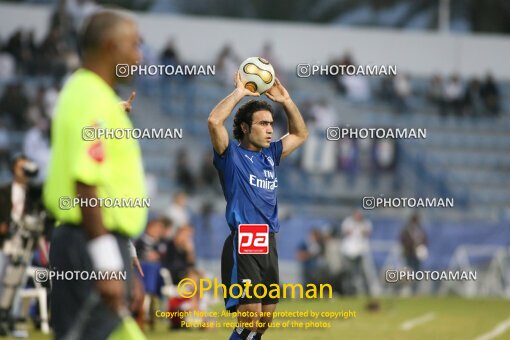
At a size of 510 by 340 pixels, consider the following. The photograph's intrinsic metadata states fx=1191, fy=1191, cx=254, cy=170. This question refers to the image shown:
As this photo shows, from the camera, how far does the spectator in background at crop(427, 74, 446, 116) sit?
34.5m

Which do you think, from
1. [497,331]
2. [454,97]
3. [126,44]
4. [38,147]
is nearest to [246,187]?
[126,44]

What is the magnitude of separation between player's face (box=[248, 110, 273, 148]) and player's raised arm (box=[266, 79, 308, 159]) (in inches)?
8.6

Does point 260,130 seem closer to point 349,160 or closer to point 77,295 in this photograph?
point 77,295

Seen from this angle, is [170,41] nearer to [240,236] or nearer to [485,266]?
[485,266]

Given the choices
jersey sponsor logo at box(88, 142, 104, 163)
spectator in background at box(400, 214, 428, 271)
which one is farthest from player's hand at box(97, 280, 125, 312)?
spectator in background at box(400, 214, 428, 271)

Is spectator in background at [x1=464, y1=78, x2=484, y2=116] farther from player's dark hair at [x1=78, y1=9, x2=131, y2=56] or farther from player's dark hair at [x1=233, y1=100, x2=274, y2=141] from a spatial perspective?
player's dark hair at [x1=78, y1=9, x2=131, y2=56]

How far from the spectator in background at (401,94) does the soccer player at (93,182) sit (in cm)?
A: 2847

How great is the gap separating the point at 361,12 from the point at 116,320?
3260cm

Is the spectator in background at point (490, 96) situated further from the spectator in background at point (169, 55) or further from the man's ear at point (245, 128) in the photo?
the man's ear at point (245, 128)

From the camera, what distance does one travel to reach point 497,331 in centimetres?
1700

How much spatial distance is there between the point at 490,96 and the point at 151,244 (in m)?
20.5

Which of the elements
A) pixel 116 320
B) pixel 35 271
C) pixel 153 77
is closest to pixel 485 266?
pixel 153 77

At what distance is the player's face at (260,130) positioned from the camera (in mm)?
9992

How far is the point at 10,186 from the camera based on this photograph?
14.9 metres
